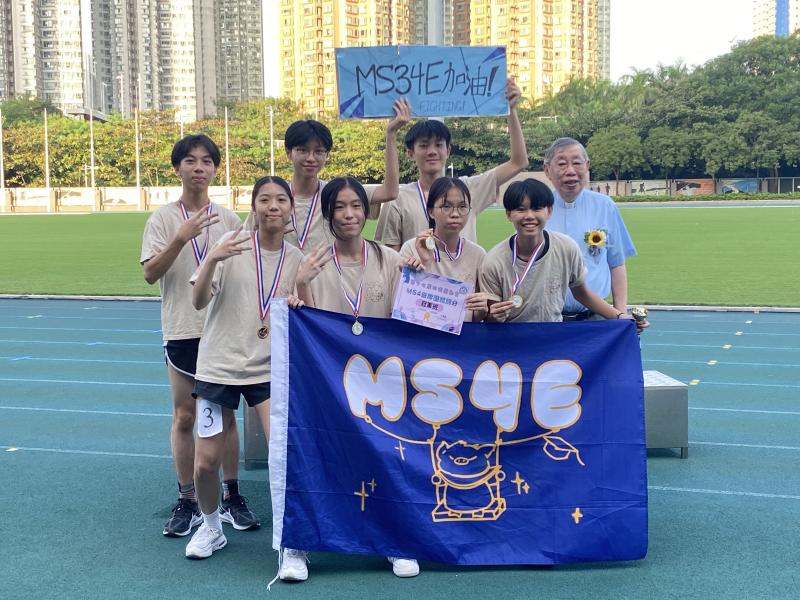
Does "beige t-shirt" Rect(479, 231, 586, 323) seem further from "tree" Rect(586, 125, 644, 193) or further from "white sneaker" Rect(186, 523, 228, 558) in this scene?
"tree" Rect(586, 125, 644, 193)

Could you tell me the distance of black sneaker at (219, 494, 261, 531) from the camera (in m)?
4.38

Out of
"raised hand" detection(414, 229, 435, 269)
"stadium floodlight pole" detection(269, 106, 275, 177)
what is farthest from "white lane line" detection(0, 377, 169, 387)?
"stadium floodlight pole" detection(269, 106, 275, 177)

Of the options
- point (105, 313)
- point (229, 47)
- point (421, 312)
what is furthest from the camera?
point (229, 47)

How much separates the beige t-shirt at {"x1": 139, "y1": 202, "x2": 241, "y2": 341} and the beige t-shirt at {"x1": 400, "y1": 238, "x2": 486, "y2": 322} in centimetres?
95

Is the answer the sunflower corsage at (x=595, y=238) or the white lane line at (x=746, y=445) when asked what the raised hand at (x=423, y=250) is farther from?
the white lane line at (x=746, y=445)

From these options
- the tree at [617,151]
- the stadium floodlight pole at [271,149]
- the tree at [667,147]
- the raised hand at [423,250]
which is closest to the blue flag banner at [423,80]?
the raised hand at [423,250]

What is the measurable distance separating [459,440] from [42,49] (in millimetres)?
102836

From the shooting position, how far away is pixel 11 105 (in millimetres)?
75500

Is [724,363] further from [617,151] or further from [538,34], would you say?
[538,34]

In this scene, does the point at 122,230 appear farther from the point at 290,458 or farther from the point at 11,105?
the point at 11,105

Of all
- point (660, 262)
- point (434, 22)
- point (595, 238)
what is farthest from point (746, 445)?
point (660, 262)

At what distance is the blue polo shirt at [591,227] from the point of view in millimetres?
4848

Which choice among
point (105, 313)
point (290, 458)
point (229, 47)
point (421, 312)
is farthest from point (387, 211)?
point (229, 47)

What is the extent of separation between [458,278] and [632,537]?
1247 mm
